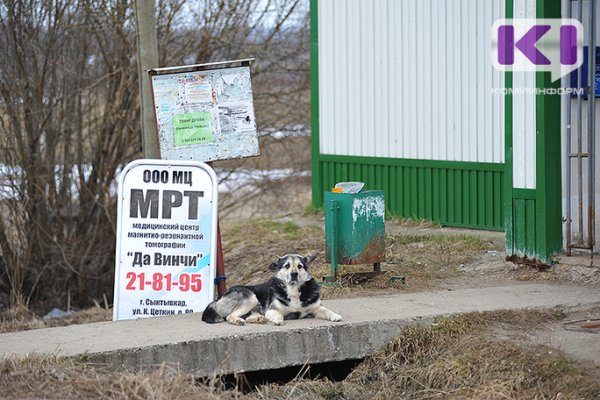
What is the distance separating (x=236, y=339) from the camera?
7.57m

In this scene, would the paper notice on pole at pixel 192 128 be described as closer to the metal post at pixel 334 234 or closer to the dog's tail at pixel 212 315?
the metal post at pixel 334 234

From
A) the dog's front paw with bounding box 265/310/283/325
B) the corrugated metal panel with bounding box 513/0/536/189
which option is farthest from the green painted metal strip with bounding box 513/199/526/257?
the dog's front paw with bounding box 265/310/283/325

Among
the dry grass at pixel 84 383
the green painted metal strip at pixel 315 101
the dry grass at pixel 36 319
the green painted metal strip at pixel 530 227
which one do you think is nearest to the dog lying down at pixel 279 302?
the dry grass at pixel 84 383

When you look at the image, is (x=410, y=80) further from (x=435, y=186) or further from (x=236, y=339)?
(x=236, y=339)

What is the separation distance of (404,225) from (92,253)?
17.7ft

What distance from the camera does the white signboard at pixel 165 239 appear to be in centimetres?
880

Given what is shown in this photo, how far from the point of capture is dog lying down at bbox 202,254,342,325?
7.97 m

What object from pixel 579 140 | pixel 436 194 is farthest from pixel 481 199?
pixel 579 140

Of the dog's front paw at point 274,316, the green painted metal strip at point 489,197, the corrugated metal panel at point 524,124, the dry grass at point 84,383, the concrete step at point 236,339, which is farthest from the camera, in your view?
the green painted metal strip at point 489,197

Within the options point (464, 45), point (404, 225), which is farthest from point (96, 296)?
point (464, 45)

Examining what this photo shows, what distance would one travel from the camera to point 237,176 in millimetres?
18344

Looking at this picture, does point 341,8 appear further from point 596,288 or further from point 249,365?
point 249,365

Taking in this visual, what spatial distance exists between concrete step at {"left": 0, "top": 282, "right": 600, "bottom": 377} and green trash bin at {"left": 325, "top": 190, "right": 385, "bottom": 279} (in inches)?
36.3

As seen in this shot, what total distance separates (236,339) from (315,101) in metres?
7.10
